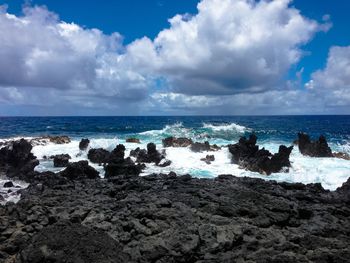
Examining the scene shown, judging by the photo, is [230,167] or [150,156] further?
[150,156]

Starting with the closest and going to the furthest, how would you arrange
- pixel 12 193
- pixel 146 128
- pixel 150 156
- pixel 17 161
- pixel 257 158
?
pixel 12 193
pixel 17 161
pixel 257 158
pixel 150 156
pixel 146 128

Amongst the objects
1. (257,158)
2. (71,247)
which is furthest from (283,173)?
(71,247)

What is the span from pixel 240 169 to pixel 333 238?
21668 millimetres

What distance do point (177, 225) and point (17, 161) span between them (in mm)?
22078

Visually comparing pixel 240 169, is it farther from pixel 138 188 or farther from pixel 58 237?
pixel 58 237

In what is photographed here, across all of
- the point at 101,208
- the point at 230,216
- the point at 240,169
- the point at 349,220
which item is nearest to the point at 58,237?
the point at 101,208

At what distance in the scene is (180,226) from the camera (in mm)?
10336

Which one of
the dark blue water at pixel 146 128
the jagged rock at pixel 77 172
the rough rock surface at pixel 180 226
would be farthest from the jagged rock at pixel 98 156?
the dark blue water at pixel 146 128

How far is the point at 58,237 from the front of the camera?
28.8 ft

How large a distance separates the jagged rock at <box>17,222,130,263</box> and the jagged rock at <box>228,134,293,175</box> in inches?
901

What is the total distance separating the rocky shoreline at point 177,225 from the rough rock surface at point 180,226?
0.9 inches

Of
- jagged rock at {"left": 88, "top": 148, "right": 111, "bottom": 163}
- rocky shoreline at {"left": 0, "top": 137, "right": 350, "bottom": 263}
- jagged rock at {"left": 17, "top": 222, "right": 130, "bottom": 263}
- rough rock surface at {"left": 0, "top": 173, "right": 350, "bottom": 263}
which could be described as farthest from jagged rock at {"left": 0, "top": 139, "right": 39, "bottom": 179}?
jagged rock at {"left": 17, "top": 222, "right": 130, "bottom": 263}

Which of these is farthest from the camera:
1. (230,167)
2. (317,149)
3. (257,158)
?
(317,149)

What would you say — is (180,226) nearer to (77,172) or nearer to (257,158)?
(77,172)
